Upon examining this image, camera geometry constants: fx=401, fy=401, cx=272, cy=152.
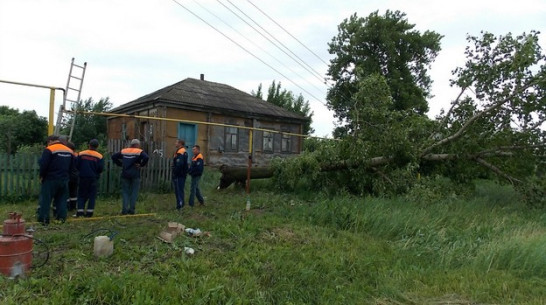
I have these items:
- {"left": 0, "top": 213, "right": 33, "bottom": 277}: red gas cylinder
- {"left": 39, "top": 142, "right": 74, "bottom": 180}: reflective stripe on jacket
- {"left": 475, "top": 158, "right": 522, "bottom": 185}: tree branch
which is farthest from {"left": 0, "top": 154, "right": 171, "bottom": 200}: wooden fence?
{"left": 475, "top": 158, "right": 522, "bottom": 185}: tree branch

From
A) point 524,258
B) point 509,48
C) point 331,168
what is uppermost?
point 509,48

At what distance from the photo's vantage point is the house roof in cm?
1706

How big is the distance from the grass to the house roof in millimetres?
10060

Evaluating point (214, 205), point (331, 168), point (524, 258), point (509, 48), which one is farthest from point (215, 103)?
point (524, 258)

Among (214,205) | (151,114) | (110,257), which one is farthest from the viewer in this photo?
(151,114)

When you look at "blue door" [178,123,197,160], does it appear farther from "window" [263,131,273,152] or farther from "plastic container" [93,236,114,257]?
"plastic container" [93,236,114,257]

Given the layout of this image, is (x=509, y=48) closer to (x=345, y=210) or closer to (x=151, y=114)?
(x=345, y=210)

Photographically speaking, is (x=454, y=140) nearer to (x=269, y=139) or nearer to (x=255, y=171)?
(x=255, y=171)

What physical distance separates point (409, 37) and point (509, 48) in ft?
62.8

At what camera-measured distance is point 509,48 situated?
890 centimetres

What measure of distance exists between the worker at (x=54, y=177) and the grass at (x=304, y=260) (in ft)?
1.29

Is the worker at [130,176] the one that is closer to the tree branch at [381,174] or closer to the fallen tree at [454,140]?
the fallen tree at [454,140]

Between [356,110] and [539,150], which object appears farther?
[356,110]

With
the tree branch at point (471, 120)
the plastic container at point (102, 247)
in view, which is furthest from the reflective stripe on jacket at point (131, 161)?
the tree branch at point (471, 120)
